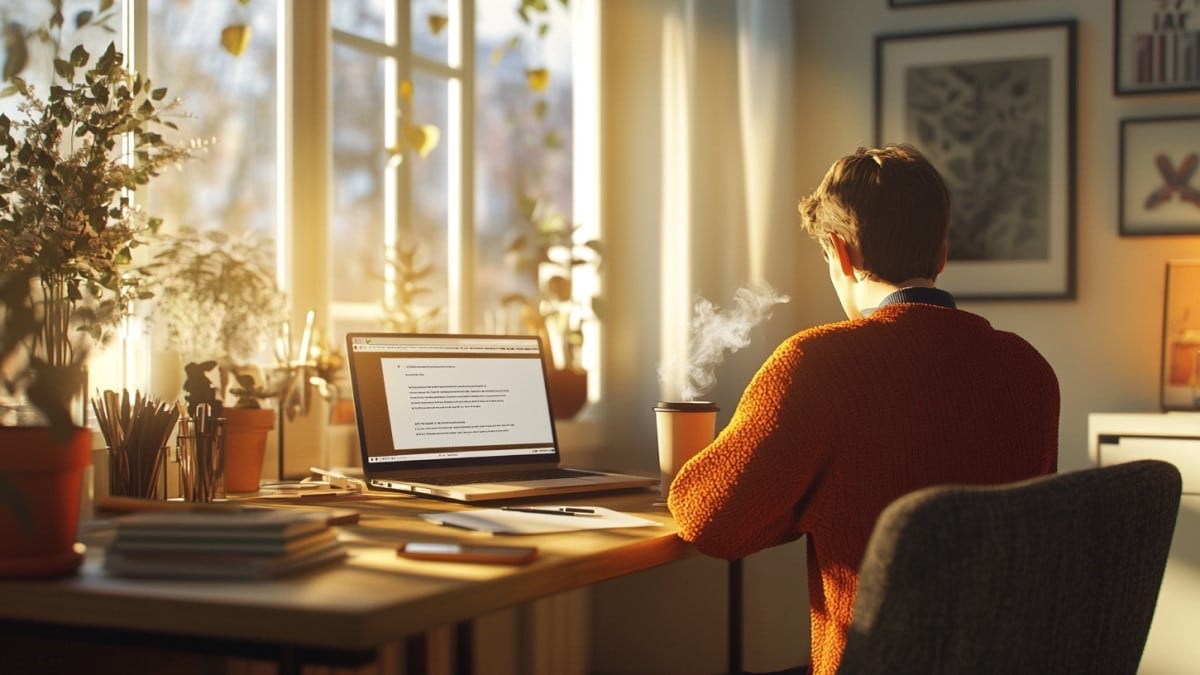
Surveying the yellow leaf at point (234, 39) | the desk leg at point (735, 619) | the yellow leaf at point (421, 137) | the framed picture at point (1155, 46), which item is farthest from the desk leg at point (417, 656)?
the framed picture at point (1155, 46)

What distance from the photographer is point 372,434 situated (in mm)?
2100

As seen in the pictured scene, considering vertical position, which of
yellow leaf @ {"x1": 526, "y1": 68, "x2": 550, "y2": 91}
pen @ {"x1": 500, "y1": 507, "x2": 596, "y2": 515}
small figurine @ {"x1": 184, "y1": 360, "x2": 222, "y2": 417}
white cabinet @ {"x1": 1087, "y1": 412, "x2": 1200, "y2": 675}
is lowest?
white cabinet @ {"x1": 1087, "y1": 412, "x2": 1200, "y2": 675}

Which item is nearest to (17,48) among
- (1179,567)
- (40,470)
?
(40,470)

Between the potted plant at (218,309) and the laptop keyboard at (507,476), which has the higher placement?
the potted plant at (218,309)

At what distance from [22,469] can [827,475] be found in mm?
912

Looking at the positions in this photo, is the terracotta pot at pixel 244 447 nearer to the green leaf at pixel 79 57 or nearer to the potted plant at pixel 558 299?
the green leaf at pixel 79 57

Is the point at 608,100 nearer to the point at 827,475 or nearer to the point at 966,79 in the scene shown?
the point at 966,79

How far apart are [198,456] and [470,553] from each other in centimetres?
68

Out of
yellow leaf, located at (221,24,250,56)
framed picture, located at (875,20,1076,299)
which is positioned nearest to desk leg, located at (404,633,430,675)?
yellow leaf, located at (221,24,250,56)

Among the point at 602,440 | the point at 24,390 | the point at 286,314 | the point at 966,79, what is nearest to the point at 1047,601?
the point at 24,390

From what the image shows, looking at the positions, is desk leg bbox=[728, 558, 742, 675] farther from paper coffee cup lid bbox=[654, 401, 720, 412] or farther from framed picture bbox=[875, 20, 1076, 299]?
framed picture bbox=[875, 20, 1076, 299]

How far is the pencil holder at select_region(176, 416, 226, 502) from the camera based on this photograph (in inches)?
72.6

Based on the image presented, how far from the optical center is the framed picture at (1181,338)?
328cm

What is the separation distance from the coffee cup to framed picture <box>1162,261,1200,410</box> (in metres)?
1.92
